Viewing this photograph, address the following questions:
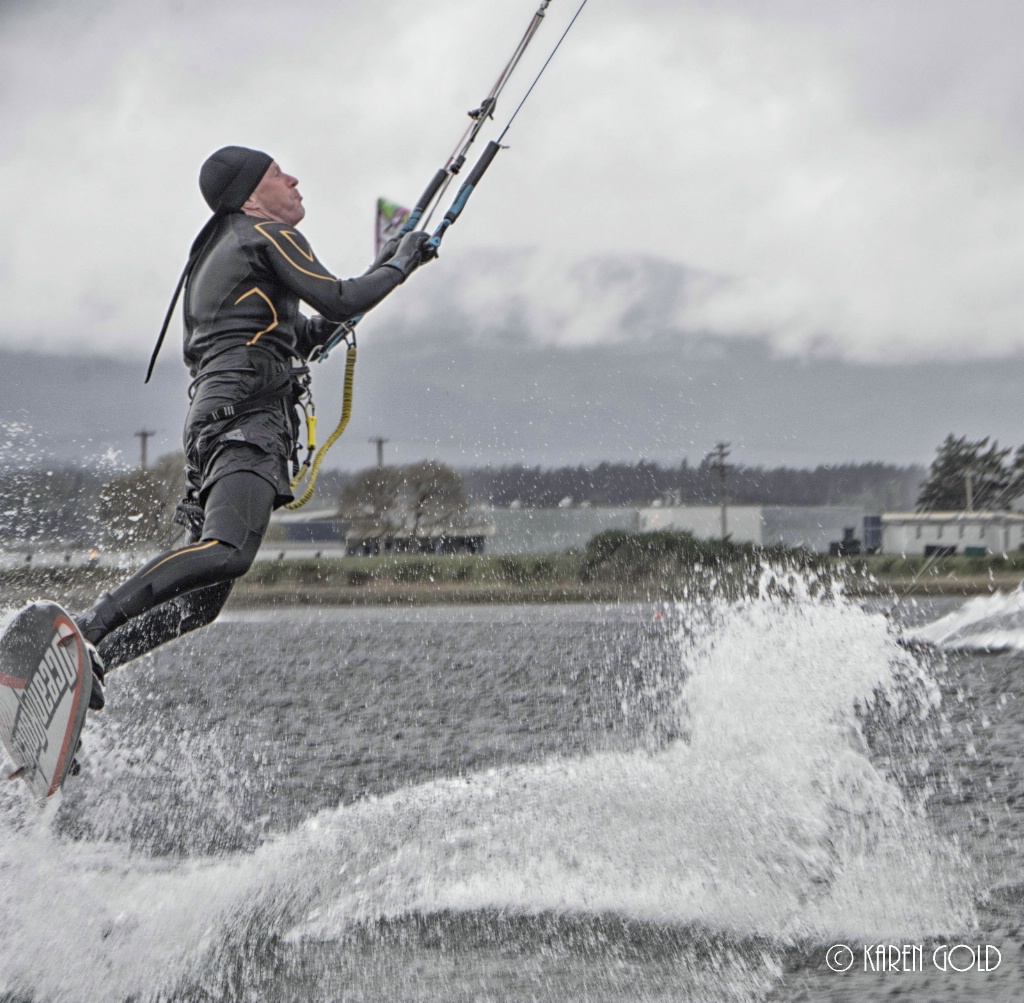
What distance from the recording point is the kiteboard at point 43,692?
287 cm

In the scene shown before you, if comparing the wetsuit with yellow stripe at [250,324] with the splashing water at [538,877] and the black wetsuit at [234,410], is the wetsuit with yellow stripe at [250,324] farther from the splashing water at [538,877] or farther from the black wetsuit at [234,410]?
the splashing water at [538,877]

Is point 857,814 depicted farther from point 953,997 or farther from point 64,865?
point 64,865

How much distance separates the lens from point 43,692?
2947 mm

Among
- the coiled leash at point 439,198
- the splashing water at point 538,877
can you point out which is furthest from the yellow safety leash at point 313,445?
the splashing water at point 538,877

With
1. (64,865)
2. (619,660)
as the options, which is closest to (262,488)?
(64,865)

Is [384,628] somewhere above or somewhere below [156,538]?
below

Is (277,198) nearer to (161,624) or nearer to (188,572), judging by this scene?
(188,572)

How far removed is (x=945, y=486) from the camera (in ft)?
23.2

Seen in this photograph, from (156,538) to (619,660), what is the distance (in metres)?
5.66

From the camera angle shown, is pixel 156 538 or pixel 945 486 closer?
pixel 156 538

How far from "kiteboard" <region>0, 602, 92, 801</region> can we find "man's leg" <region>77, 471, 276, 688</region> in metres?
0.16

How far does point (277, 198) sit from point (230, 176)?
6.0 inches

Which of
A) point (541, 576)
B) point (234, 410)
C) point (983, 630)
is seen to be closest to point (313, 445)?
point (234, 410)

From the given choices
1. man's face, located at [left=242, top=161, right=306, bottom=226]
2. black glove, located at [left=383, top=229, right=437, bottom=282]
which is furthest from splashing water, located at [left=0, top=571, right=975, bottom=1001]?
man's face, located at [left=242, top=161, right=306, bottom=226]
